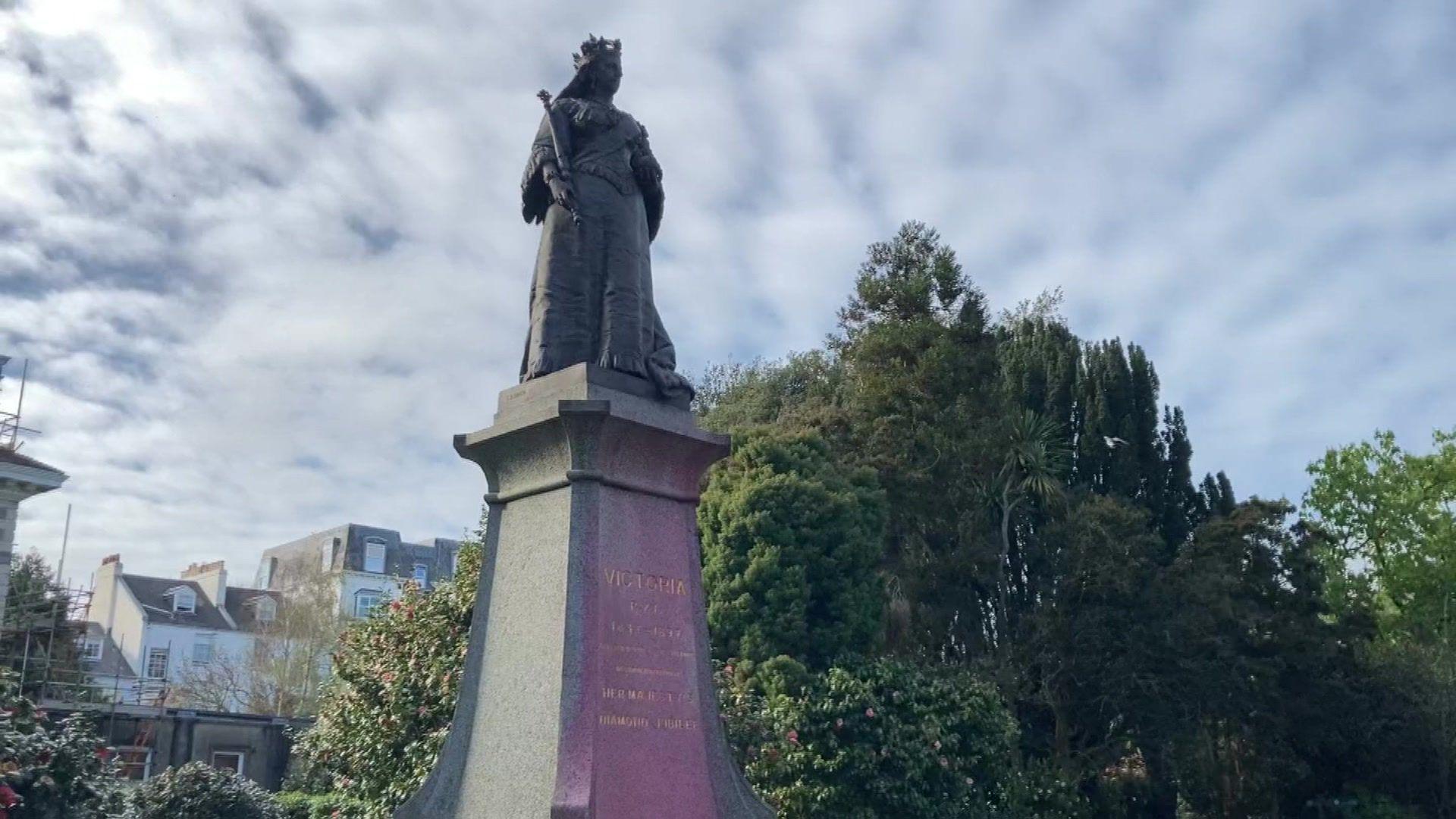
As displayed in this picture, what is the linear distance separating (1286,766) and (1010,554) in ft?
28.0

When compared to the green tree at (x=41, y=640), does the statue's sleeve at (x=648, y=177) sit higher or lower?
higher

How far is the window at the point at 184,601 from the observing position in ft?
195

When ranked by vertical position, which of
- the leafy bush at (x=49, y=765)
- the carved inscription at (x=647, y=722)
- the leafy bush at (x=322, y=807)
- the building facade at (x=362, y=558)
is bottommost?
the leafy bush at (x=322, y=807)

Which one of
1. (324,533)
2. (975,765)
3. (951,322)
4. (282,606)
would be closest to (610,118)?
(975,765)

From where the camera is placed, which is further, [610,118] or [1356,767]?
[1356,767]

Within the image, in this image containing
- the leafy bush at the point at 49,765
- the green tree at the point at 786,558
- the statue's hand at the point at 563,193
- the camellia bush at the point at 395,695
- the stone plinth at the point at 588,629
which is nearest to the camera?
the stone plinth at the point at 588,629

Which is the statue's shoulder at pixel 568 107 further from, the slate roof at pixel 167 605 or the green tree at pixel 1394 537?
the slate roof at pixel 167 605

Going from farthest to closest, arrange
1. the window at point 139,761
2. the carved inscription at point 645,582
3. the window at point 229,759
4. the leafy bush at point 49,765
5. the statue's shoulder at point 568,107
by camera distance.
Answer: the window at point 229,759 < the window at point 139,761 < the leafy bush at point 49,765 < the statue's shoulder at point 568,107 < the carved inscription at point 645,582

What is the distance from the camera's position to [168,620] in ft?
190

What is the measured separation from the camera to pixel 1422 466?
40.7 meters

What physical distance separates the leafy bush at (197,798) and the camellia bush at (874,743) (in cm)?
585

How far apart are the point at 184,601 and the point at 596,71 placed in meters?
57.2

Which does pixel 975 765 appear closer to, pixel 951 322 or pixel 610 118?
pixel 610 118

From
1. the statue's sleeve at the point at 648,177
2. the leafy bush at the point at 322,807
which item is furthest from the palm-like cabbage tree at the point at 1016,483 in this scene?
the statue's sleeve at the point at 648,177
